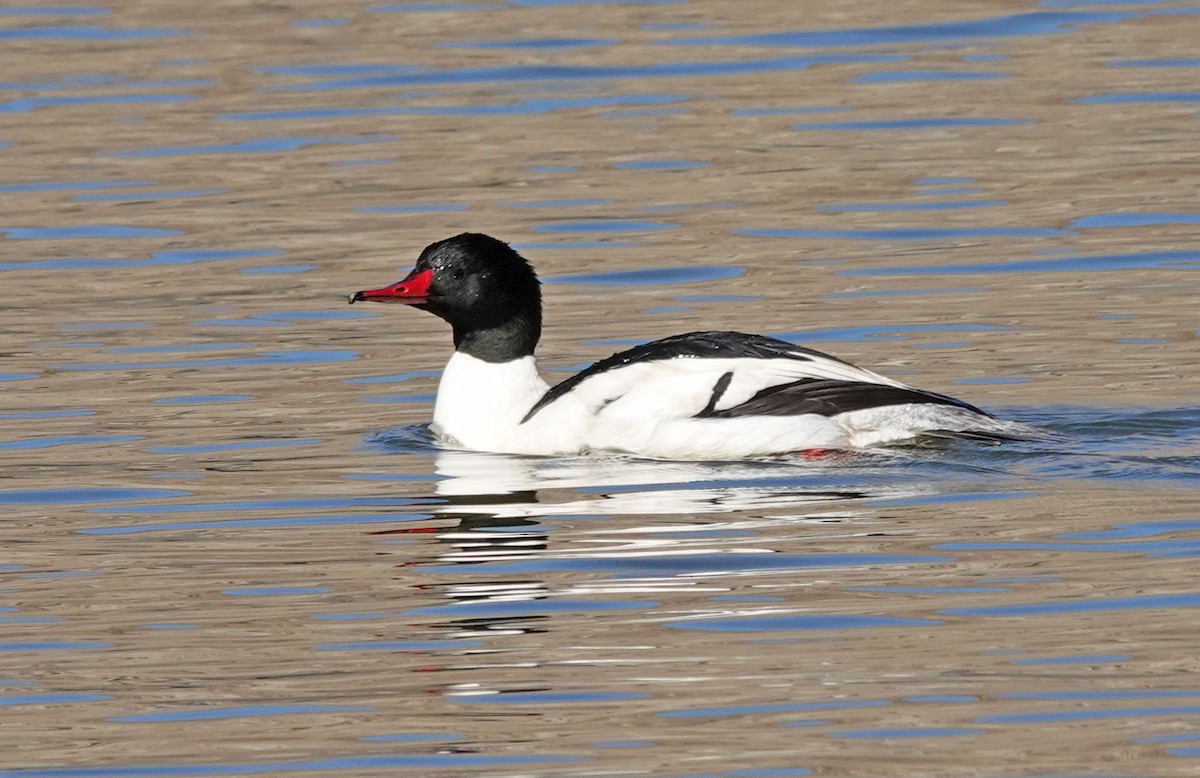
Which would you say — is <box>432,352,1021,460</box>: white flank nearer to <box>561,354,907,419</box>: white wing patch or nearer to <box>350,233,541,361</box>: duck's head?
<box>561,354,907,419</box>: white wing patch

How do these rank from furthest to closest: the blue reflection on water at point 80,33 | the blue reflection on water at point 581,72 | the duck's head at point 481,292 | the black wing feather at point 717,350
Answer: the blue reflection on water at point 80,33 → the blue reflection on water at point 581,72 → the duck's head at point 481,292 → the black wing feather at point 717,350

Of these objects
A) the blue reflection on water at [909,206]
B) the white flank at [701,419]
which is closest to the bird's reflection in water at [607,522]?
the white flank at [701,419]

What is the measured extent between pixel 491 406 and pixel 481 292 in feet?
1.75

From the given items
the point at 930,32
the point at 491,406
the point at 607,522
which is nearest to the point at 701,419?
the point at 491,406

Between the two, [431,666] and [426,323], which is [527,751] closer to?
[431,666]

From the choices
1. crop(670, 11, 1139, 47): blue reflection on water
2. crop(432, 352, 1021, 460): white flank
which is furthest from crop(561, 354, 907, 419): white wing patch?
crop(670, 11, 1139, 47): blue reflection on water

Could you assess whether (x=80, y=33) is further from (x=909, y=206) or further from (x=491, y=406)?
(x=491, y=406)

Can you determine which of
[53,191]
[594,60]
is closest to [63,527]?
[53,191]

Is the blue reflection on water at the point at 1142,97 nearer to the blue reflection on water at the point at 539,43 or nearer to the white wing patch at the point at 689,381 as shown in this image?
the blue reflection on water at the point at 539,43

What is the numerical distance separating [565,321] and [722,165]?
4.42m

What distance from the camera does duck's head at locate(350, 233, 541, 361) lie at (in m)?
10.8

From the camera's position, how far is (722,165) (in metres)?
17.8

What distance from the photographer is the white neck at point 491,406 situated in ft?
34.3

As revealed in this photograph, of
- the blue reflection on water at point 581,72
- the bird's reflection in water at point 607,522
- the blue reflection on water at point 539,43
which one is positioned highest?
the blue reflection on water at point 539,43
